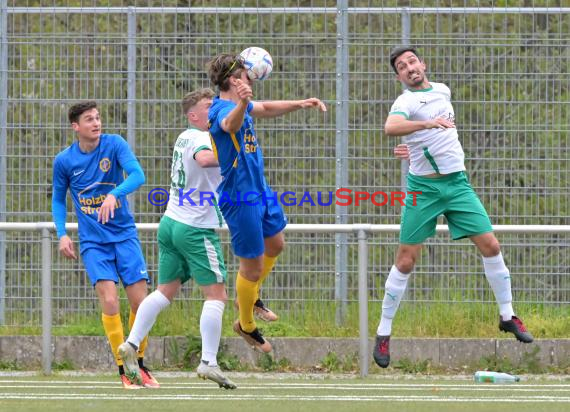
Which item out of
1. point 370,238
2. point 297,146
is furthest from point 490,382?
point 297,146

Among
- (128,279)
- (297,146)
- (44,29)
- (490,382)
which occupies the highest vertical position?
(44,29)

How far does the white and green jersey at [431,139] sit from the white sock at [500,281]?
72cm

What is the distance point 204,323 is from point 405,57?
2.40 meters

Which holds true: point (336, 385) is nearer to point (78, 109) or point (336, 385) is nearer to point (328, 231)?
point (328, 231)

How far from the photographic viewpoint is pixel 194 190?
35.7 feet

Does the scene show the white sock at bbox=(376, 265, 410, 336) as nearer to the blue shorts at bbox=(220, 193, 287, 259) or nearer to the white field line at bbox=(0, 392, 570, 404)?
the blue shorts at bbox=(220, 193, 287, 259)

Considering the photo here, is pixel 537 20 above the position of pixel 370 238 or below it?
above

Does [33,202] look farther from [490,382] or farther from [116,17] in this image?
[490,382]

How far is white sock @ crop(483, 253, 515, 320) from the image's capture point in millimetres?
11180

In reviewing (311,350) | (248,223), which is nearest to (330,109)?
(311,350)

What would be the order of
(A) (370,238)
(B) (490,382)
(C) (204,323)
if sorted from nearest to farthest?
(C) (204,323), (B) (490,382), (A) (370,238)

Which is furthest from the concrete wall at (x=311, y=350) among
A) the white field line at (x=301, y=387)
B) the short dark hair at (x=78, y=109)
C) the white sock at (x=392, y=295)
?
the short dark hair at (x=78, y=109)

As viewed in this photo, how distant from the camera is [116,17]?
14047 mm

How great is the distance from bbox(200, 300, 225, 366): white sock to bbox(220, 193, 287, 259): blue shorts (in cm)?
43
